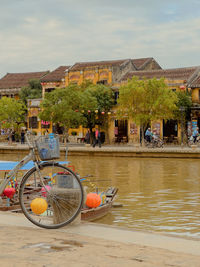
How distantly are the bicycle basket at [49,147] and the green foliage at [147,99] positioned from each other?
31.6 meters

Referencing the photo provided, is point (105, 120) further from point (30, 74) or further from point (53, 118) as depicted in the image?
point (30, 74)

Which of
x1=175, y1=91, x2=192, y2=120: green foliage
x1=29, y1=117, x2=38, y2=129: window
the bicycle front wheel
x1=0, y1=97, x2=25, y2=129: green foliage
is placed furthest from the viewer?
x1=29, y1=117, x2=38, y2=129: window

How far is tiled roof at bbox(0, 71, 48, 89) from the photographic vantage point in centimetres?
6185

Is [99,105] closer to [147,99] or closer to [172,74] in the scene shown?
[172,74]

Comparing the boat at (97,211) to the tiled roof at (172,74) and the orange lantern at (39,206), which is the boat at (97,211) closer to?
the orange lantern at (39,206)

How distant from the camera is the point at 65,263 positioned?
5.14 metres

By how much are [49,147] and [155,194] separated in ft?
28.3

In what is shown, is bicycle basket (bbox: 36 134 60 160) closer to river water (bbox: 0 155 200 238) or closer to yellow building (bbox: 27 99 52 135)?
river water (bbox: 0 155 200 238)

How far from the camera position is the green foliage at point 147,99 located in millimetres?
38562

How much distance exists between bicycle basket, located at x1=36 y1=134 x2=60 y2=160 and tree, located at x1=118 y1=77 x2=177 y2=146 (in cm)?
3159

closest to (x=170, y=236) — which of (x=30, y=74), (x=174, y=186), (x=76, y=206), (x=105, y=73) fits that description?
(x=76, y=206)

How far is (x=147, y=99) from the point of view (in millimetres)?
39000

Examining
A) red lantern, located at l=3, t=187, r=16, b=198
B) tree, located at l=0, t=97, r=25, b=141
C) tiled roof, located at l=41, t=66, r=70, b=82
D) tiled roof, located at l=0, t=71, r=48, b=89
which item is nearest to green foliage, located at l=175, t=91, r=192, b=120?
tiled roof, located at l=41, t=66, r=70, b=82

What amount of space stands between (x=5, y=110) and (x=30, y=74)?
14523 millimetres
